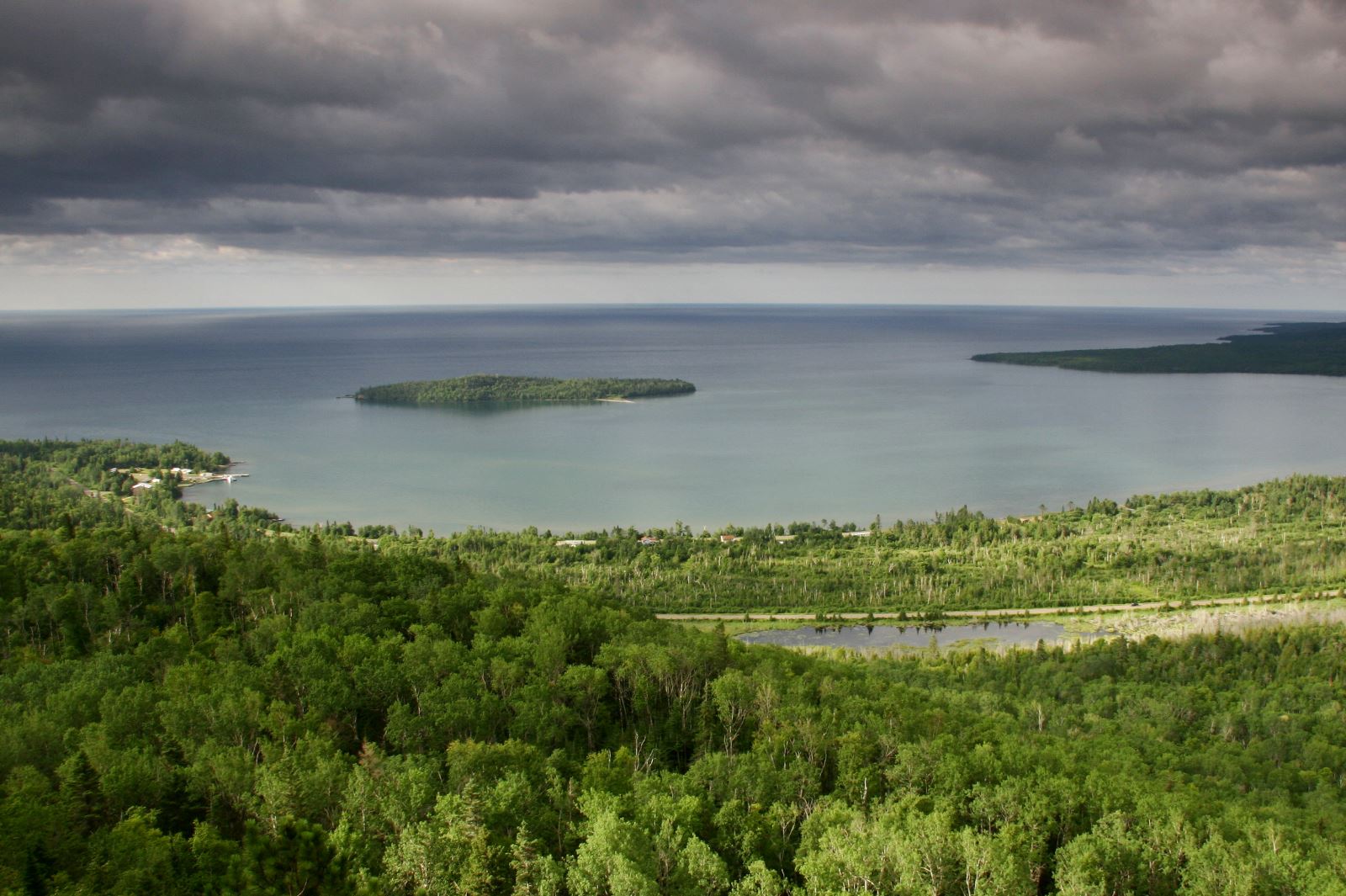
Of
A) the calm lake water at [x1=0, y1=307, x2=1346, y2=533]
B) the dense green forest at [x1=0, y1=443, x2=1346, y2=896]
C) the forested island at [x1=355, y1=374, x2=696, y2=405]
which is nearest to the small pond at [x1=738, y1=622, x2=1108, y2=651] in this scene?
the dense green forest at [x1=0, y1=443, x2=1346, y2=896]

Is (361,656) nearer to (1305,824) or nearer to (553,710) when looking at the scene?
(553,710)

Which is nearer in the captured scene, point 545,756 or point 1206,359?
point 545,756

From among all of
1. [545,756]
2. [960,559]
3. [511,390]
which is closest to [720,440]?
[960,559]

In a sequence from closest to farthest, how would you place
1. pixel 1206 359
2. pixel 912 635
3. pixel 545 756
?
1. pixel 545 756
2. pixel 912 635
3. pixel 1206 359

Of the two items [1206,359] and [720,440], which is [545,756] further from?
[1206,359]

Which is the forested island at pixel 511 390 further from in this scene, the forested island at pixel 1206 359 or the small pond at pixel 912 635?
the small pond at pixel 912 635

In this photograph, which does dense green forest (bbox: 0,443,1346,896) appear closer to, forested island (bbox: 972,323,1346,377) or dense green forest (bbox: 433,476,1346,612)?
dense green forest (bbox: 433,476,1346,612)
